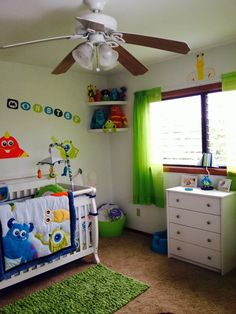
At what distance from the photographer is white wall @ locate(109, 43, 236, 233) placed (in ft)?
9.60

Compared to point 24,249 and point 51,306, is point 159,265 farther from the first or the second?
point 24,249

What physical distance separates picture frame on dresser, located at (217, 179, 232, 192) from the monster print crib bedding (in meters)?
1.51

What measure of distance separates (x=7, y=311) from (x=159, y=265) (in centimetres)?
148

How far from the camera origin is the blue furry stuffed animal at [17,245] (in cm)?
223

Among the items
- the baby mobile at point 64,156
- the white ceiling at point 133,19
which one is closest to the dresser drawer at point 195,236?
the baby mobile at point 64,156

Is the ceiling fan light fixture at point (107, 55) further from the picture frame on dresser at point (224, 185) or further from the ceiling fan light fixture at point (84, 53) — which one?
the picture frame on dresser at point (224, 185)

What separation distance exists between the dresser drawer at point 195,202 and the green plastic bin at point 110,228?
40.3 inches

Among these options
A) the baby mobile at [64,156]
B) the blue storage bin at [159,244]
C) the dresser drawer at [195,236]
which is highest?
the baby mobile at [64,156]

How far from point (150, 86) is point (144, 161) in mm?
963

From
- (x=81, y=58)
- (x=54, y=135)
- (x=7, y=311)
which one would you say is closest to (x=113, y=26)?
(x=81, y=58)

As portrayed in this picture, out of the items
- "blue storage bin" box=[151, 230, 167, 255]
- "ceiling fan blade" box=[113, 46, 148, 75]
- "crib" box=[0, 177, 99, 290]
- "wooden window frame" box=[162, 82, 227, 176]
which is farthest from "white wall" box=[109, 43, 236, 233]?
"ceiling fan blade" box=[113, 46, 148, 75]

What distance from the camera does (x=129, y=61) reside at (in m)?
2.05

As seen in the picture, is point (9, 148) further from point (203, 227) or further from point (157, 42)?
point (203, 227)

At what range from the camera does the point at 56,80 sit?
3.55m
